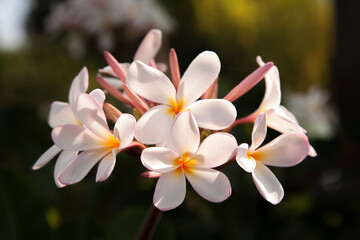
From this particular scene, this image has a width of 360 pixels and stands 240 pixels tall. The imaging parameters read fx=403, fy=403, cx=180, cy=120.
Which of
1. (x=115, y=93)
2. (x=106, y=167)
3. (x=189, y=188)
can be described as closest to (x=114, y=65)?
(x=115, y=93)

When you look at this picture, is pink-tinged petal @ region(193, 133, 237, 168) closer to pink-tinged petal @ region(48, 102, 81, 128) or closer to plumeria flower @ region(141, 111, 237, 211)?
plumeria flower @ region(141, 111, 237, 211)

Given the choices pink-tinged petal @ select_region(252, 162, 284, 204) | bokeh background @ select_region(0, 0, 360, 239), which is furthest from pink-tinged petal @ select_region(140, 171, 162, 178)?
bokeh background @ select_region(0, 0, 360, 239)

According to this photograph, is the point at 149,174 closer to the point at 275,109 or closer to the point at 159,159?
the point at 159,159

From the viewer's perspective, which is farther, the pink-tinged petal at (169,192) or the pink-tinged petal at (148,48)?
the pink-tinged petal at (148,48)

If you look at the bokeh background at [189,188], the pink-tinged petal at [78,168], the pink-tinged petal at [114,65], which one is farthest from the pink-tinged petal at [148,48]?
the bokeh background at [189,188]

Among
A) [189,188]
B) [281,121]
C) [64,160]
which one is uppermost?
[64,160]

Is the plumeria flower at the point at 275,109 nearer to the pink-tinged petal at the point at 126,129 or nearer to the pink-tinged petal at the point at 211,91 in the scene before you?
the pink-tinged petal at the point at 211,91

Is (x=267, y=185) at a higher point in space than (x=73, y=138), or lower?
lower
